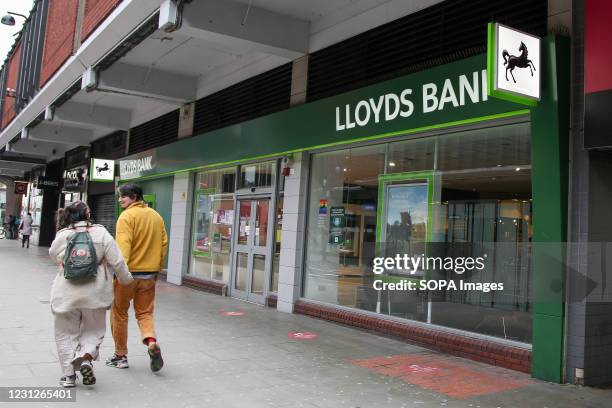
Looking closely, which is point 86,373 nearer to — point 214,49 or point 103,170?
point 214,49

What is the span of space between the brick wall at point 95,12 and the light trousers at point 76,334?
684 cm

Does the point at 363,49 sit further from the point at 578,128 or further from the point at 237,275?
the point at 237,275

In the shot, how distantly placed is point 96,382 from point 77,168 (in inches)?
728

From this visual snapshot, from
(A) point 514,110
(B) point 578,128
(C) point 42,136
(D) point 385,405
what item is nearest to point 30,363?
(D) point 385,405

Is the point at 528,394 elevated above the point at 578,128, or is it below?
below

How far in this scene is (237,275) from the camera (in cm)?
1090

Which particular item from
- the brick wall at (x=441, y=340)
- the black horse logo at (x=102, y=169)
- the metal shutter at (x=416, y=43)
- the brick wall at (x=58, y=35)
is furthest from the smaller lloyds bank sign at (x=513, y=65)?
the black horse logo at (x=102, y=169)

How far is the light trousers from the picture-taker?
4.42m

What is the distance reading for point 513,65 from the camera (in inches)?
202

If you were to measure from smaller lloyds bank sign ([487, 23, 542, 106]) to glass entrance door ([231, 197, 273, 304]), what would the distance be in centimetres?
566

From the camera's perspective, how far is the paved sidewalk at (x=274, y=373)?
4523mm

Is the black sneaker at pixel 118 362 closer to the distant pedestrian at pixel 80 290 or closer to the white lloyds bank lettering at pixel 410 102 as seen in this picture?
the distant pedestrian at pixel 80 290

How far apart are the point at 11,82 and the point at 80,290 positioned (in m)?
23.9

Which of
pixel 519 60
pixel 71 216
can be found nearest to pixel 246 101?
pixel 519 60
